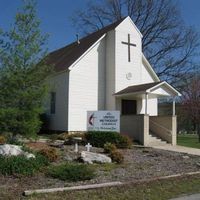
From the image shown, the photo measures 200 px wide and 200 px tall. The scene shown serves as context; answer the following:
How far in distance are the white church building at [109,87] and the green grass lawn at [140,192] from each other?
42.8 feet

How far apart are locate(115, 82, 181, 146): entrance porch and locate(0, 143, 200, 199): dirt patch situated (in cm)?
501

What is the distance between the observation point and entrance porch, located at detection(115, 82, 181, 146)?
2445 centimetres

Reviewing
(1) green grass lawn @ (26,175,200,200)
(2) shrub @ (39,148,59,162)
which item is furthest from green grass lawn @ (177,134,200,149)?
(1) green grass lawn @ (26,175,200,200)

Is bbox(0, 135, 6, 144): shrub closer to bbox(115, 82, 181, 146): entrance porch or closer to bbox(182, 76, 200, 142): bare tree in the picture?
bbox(115, 82, 181, 146): entrance porch

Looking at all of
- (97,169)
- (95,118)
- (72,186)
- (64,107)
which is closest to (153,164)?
(97,169)

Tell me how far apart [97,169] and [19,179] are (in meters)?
2.89

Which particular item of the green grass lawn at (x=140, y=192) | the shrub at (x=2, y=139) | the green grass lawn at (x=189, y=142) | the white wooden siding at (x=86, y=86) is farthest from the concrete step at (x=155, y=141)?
the green grass lawn at (x=140, y=192)

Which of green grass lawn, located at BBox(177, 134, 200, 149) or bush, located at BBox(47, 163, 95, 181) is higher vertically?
green grass lawn, located at BBox(177, 134, 200, 149)

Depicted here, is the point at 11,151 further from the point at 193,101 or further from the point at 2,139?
the point at 193,101

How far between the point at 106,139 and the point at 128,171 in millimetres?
6650

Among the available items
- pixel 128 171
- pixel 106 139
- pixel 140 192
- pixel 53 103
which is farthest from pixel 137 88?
pixel 140 192

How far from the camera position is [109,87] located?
2786cm

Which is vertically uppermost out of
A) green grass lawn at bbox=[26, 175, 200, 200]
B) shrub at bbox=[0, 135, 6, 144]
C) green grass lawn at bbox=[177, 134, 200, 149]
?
shrub at bbox=[0, 135, 6, 144]

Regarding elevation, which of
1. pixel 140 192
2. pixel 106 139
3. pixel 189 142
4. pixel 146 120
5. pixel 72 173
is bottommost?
pixel 140 192
